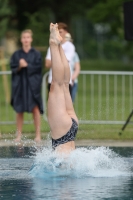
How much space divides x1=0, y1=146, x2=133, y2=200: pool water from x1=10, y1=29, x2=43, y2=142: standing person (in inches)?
123

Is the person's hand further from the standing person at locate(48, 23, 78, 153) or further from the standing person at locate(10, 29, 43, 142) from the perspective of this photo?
the standing person at locate(48, 23, 78, 153)

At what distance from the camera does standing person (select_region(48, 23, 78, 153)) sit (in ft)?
35.5

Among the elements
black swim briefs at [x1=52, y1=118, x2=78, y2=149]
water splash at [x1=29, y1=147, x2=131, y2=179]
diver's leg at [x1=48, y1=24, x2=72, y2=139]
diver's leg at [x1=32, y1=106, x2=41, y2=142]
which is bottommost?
diver's leg at [x1=32, y1=106, x2=41, y2=142]

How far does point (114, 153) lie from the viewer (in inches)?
505

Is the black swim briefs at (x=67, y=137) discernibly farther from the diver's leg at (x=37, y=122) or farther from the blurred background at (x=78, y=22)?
the blurred background at (x=78, y=22)

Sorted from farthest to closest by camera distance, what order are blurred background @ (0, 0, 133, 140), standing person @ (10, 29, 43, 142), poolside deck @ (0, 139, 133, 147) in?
blurred background @ (0, 0, 133, 140) < standing person @ (10, 29, 43, 142) < poolside deck @ (0, 139, 133, 147)

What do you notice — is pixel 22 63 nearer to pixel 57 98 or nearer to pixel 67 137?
pixel 57 98

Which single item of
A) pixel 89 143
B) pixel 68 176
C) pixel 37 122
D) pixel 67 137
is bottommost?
pixel 89 143

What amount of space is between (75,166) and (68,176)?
0.70 feet

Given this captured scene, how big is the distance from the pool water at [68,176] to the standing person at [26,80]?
10.3ft

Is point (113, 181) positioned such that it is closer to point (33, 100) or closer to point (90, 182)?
point (90, 182)

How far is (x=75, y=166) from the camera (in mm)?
10688

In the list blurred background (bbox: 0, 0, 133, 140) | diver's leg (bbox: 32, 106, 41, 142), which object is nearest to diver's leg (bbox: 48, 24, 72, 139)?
diver's leg (bbox: 32, 106, 41, 142)

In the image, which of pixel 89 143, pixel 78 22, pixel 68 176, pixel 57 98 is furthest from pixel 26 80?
pixel 78 22
